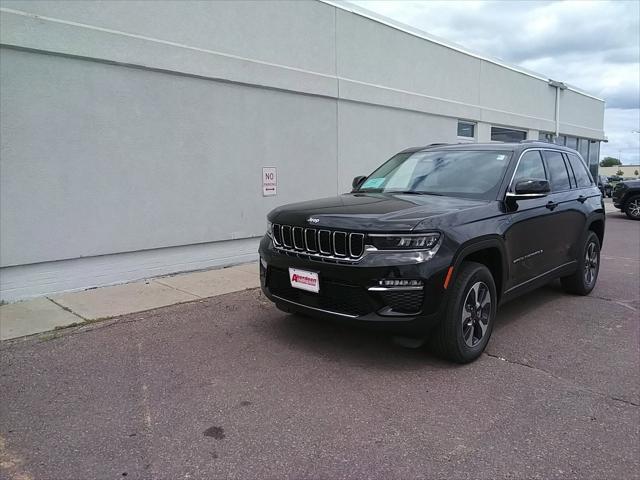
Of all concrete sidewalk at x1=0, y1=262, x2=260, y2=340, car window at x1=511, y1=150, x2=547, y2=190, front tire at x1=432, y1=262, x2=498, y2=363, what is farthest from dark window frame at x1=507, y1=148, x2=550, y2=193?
concrete sidewalk at x1=0, y1=262, x2=260, y2=340

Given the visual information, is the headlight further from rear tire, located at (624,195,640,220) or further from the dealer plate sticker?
rear tire, located at (624,195,640,220)

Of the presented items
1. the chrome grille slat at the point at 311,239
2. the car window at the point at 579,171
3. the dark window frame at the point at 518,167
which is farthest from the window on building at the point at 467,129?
the chrome grille slat at the point at 311,239

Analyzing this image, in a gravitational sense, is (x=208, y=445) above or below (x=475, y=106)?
below

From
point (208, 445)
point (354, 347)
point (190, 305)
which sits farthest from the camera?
point (190, 305)

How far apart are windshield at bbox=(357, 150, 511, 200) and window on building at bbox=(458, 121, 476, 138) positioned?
28.6 feet

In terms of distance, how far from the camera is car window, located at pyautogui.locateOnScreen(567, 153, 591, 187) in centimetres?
641

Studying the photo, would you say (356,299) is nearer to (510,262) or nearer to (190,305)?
(510,262)

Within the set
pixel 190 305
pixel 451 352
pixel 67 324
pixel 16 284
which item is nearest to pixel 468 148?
pixel 451 352

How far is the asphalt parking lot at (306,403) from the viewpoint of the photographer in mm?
2828

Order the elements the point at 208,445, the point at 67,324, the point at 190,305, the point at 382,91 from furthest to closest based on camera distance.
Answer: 1. the point at 382,91
2. the point at 190,305
3. the point at 67,324
4. the point at 208,445

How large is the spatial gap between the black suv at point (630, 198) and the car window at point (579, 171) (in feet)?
Result: 38.7

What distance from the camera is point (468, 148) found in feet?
17.4

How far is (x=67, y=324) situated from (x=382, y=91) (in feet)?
26.1

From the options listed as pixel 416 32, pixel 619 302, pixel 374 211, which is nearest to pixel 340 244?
pixel 374 211
